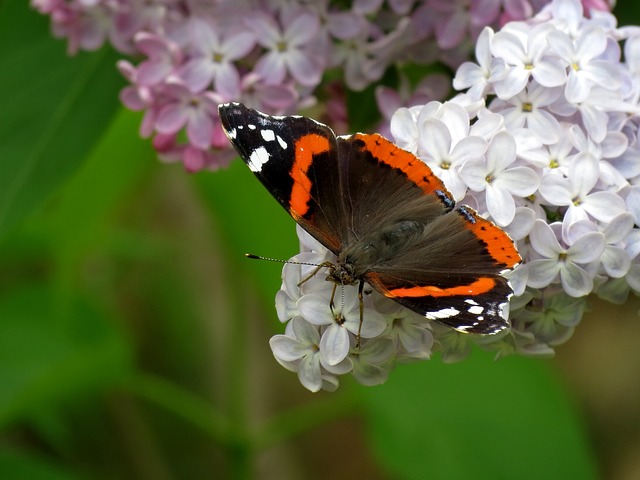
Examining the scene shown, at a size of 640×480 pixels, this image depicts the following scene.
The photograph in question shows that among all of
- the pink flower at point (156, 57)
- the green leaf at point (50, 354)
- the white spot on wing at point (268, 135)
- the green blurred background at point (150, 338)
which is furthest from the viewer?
the green leaf at point (50, 354)

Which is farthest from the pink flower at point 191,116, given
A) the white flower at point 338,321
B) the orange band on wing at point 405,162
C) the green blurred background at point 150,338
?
the white flower at point 338,321

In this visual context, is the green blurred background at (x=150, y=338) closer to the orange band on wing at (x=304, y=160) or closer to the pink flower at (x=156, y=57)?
the pink flower at (x=156, y=57)

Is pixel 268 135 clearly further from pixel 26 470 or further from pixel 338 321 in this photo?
pixel 26 470

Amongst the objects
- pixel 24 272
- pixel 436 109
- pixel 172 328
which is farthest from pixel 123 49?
pixel 172 328

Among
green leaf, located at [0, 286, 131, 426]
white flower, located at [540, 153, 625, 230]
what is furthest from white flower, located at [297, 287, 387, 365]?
green leaf, located at [0, 286, 131, 426]

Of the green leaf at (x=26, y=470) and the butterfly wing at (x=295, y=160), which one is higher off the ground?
the butterfly wing at (x=295, y=160)

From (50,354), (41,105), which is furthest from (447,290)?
Answer: (50,354)

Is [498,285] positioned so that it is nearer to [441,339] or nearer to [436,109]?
[441,339]
